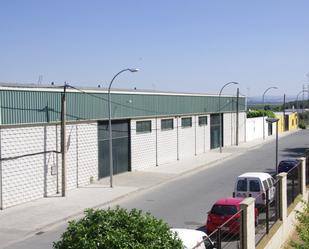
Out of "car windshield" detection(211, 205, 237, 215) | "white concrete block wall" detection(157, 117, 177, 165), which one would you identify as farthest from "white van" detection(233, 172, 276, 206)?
"white concrete block wall" detection(157, 117, 177, 165)

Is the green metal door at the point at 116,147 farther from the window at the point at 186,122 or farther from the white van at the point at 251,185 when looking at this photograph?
the white van at the point at 251,185

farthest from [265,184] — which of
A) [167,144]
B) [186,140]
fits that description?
[186,140]

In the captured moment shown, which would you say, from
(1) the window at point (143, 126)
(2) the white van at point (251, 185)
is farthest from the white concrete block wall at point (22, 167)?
(1) the window at point (143, 126)

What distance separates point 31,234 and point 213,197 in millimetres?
10858

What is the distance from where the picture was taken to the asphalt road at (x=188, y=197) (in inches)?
829

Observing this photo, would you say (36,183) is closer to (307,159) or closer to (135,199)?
(135,199)

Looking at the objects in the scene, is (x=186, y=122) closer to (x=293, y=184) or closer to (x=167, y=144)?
(x=167, y=144)

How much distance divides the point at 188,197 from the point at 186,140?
68.4 ft

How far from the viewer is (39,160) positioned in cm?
2770

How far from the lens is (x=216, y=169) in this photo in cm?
4144

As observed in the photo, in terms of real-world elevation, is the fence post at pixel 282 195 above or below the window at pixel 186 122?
below

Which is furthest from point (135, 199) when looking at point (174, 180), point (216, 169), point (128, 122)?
point (216, 169)

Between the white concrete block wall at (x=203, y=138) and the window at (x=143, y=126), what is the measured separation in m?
11.8

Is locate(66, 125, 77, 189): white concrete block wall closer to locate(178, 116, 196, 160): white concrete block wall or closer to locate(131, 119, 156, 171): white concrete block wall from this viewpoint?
locate(131, 119, 156, 171): white concrete block wall
